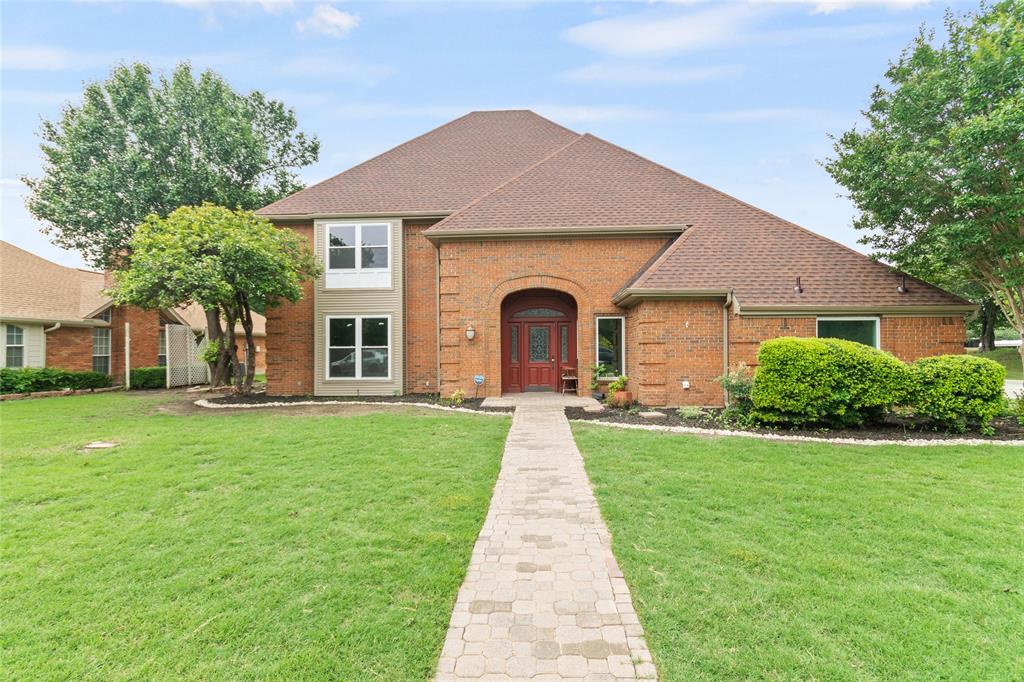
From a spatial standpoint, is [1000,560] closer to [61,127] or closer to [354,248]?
[354,248]

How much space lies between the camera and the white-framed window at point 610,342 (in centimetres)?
1278

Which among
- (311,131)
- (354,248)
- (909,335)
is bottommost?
(909,335)

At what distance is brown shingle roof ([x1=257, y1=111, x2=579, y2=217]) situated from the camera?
14359 millimetres

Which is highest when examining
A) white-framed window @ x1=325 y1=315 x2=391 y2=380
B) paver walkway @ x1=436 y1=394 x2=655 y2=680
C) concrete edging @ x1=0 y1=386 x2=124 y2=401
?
white-framed window @ x1=325 y1=315 x2=391 y2=380

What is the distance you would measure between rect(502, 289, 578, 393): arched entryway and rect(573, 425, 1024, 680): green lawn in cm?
745

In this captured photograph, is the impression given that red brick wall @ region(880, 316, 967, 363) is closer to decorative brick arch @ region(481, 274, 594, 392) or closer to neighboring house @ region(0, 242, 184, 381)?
decorative brick arch @ region(481, 274, 594, 392)

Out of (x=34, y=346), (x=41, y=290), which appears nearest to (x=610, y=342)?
(x=34, y=346)

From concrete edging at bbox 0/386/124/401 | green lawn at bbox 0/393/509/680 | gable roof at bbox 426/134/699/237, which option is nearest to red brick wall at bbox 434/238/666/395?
gable roof at bbox 426/134/699/237

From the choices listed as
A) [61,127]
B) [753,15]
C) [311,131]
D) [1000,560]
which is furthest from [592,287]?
[61,127]

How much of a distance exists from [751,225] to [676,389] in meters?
5.58

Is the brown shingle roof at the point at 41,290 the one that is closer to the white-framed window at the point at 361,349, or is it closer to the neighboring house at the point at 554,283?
the white-framed window at the point at 361,349

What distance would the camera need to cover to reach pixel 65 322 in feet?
53.5

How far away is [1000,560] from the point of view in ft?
11.9

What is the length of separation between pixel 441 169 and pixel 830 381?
1342 cm
